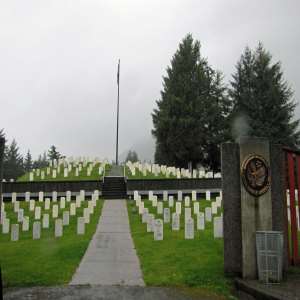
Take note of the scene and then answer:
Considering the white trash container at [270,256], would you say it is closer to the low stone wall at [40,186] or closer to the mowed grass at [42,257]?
the mowed grass at [42,257]

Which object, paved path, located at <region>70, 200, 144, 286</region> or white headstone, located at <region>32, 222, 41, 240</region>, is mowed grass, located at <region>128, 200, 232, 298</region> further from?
white headstone, located at <region>32, 222, 41, 240</region>

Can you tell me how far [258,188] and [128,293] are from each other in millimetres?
3278

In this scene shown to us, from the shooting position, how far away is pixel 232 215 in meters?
7.72

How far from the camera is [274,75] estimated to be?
4497 cm

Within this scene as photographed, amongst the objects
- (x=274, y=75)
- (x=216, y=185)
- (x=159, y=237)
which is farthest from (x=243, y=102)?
(x=159, y=237)

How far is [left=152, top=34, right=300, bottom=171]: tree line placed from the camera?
1664 inches

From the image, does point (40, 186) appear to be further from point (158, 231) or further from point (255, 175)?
point (255, 175)

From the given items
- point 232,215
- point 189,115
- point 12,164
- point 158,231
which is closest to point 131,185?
point 158,231

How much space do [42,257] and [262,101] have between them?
125 feet

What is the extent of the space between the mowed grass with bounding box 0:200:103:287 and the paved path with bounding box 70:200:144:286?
0.23 meters

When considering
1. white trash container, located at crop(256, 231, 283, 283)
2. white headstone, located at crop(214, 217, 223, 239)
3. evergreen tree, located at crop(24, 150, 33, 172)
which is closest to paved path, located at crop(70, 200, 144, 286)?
white trash container, located at crop(256, 231, 283, 283)

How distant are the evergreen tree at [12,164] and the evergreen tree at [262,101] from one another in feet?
170

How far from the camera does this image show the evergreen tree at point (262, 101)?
41.0 meters

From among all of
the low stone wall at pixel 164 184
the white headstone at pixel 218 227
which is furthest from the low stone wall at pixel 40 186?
the white headstone at pixel 218 227
